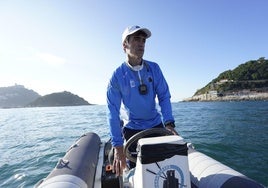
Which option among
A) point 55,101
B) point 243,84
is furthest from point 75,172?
point 55,101

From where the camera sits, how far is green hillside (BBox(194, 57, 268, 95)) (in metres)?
115

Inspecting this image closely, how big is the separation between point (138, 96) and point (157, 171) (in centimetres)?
154

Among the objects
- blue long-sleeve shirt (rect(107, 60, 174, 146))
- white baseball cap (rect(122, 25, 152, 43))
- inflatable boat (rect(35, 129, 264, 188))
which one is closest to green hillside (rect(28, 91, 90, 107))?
inflatable boat (rect(35, 129, 264, 188))

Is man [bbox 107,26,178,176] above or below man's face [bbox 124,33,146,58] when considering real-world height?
below

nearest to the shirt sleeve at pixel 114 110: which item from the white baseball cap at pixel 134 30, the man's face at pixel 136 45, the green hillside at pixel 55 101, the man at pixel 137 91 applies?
the man at pixel 137 91

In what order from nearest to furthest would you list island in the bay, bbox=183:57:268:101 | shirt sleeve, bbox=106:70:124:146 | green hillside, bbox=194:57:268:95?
shirt sleeve, bbox=106:70:124:146, island in the bay, bbox=183:57:268:101, green hillside, bbox=194:57:268:95

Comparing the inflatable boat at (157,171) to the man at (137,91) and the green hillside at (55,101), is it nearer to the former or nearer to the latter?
the man at (137,91)

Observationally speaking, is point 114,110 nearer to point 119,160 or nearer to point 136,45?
point 119,160

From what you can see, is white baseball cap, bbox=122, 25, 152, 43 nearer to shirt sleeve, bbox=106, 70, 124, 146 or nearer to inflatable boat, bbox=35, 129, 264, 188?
shirt sleeve, bbox=106, 70, 124, 146

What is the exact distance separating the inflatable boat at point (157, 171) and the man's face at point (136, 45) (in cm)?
124

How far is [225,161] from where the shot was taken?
8.19 meters

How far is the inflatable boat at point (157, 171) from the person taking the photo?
2162 mm

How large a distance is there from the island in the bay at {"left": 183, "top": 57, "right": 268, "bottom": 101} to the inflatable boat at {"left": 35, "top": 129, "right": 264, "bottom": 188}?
4353 inches

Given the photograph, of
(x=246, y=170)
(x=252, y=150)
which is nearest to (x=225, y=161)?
(x=246, y=170)
